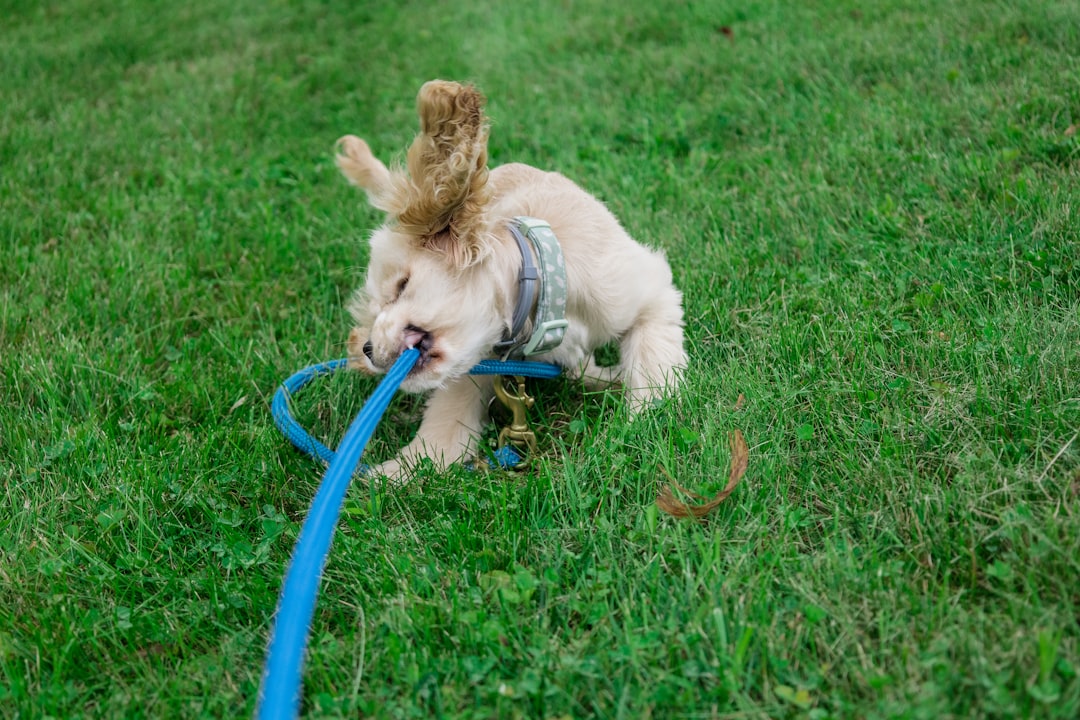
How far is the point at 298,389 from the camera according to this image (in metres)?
3.52

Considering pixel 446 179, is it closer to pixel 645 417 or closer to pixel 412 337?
pixel 412 337

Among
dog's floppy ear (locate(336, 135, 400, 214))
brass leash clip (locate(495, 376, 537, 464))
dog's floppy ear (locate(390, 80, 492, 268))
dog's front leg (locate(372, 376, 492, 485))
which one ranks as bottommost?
dog's front leg (locate(372, 376, 492, 485))

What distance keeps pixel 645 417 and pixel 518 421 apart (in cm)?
49

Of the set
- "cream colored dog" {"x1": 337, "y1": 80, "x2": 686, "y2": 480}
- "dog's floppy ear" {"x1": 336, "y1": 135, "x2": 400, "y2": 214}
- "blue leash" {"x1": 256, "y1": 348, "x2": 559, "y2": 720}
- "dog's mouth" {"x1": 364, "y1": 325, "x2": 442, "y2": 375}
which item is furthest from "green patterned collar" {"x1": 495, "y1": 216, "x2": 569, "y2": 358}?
"dog's floppy ear" {"x1": 336, "y1": 135, "x2": 400, "y2": 214}

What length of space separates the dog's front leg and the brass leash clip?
0.15 metres

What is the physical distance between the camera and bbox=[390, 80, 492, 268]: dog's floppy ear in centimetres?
260

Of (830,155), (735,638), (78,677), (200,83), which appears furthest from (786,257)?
(200,83)

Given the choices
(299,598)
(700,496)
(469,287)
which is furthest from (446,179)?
(299,598)

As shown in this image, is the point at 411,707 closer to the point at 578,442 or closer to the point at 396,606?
the point at 396,606

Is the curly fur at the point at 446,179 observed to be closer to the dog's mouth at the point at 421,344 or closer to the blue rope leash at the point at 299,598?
the dog's mouth at the point at 421,344

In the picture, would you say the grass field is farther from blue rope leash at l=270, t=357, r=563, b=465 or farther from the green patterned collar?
the green patterned collar

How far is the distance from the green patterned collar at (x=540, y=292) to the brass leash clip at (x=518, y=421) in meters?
0.19

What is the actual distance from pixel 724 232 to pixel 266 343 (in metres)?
2.20

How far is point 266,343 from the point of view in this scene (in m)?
3.87
